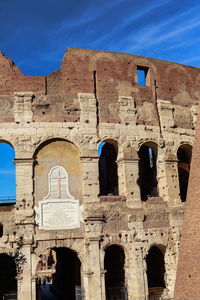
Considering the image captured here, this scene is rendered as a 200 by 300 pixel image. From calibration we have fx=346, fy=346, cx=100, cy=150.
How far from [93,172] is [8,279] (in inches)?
211

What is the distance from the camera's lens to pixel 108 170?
21.7 meters

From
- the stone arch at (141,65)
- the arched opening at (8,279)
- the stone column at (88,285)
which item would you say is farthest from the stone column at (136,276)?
Result: the stone arch at (141,65)

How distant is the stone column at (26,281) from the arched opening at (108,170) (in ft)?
26.0

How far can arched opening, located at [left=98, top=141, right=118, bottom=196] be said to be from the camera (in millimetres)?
20944

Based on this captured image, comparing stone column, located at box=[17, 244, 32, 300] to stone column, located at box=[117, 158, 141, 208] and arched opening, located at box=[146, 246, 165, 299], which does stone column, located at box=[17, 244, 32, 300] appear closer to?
stone column, located at box=[117, 158, 141, 208]

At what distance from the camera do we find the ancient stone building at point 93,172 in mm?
13914

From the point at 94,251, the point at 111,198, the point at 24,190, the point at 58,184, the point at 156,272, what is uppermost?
the point at 58,184

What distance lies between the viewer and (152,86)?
17.1m

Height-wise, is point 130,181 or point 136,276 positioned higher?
point 130,181

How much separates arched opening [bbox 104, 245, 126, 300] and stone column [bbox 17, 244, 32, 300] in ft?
12.7

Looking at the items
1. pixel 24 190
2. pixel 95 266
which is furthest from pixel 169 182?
pixel 24 190

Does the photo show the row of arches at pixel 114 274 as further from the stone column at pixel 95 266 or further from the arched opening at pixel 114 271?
the stone column at pixel 95 266

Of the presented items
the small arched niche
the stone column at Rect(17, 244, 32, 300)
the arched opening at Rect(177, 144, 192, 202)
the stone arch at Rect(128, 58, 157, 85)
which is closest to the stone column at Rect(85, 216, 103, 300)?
the small arched niche

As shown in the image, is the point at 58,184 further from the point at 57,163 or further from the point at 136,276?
the point at 136,276
